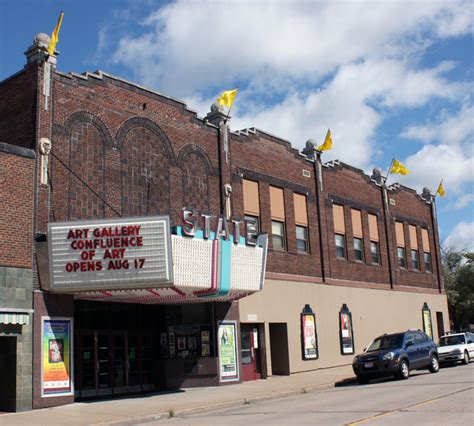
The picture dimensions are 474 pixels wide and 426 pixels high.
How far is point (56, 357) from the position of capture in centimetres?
1931

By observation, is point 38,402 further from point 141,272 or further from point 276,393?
point 276,393

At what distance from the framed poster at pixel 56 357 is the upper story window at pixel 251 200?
407 inches

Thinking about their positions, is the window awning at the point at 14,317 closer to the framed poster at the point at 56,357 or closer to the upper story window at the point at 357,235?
the framed poster at the point at 56,357

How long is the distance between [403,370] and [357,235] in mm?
13152

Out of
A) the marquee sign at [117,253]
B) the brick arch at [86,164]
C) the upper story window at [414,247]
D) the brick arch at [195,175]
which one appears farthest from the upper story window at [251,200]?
the upper story window at [414,247]

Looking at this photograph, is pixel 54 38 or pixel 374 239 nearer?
pixel 54 38

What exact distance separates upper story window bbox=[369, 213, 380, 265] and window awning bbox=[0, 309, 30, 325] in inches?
881

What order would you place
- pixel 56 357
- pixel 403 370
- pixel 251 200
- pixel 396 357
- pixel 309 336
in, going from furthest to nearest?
pixel 309 336 → pixel 251 200 → pixel 403 370 → pixel 396 357 → pixel 56 357

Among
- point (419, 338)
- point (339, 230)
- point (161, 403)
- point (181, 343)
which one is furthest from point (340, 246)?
point (161, 403)

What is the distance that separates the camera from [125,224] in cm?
1892

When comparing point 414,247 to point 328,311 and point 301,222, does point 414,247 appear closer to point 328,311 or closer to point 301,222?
point 328,311

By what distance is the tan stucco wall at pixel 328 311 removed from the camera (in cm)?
2761

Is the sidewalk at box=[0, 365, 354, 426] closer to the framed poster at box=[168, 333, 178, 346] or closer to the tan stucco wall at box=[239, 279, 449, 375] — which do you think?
the framed poster at box=[168, 333, 178, 346]

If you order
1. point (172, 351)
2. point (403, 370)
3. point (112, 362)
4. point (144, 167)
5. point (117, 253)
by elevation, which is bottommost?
point (403, 370)
